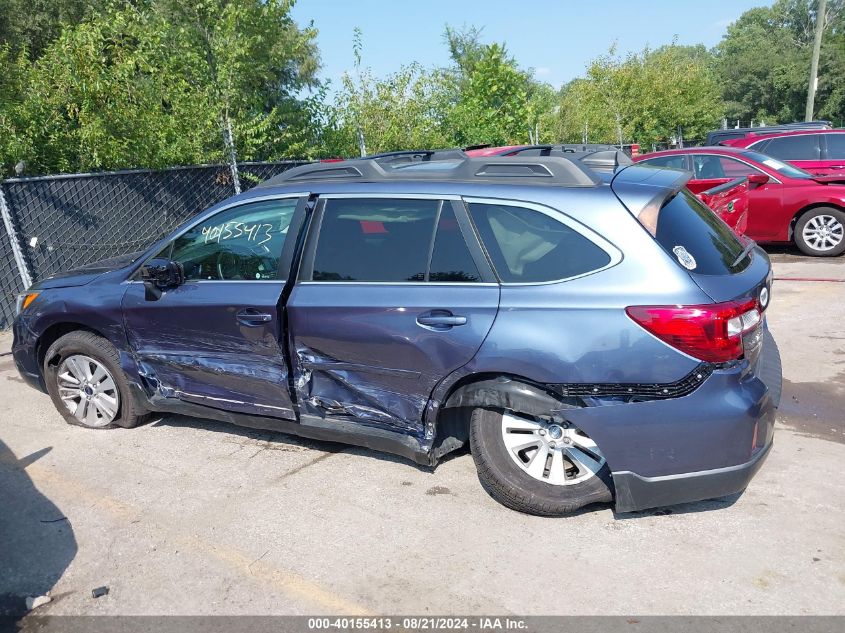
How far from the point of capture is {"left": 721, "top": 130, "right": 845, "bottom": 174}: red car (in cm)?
1166

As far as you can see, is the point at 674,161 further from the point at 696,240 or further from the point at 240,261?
the point at 240,261

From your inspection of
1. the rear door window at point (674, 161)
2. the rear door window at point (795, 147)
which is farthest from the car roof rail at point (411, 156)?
the rear door window at point (795, 147)

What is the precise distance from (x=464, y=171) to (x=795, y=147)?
33.0ft

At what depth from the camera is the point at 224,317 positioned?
14.3 ft

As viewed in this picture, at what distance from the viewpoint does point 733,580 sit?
124 inches

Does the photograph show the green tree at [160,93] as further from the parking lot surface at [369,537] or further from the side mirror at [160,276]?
the parking lot surface at [369,537]

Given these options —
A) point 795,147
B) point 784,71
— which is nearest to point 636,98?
point 795,147

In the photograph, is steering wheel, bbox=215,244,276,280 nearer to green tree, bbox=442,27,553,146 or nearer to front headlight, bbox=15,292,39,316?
front headlight, bbox=15,292,39,316

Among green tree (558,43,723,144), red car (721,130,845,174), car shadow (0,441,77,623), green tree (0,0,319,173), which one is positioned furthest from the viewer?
green tree (558,43,723,144)

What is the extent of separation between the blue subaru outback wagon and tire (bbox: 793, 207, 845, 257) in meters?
7.06

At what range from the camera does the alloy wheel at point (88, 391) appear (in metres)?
5.08

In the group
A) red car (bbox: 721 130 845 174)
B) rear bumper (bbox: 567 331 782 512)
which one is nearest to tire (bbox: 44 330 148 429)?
rear bumper (bbox: 567 331 782 512)

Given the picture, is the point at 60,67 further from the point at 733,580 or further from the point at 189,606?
the point at 733,580

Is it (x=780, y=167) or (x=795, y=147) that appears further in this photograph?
(x=795, y=147)
